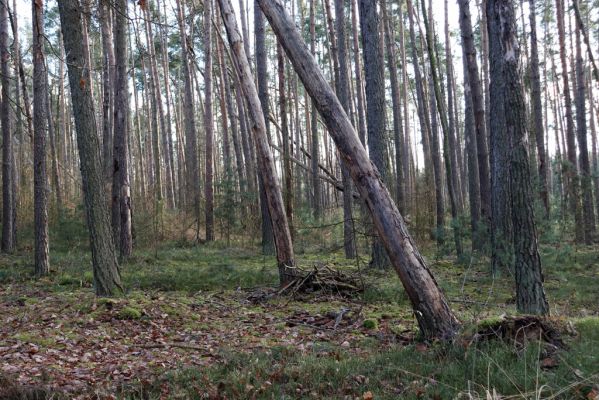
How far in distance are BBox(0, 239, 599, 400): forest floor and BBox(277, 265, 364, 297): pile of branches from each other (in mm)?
163

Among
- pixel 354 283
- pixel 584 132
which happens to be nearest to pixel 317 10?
pixel 584 132

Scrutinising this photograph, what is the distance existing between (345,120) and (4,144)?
1301 cm

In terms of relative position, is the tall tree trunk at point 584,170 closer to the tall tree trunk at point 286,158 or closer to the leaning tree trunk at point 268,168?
the tall tree trunk at point 286,158

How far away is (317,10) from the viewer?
32.1 metres

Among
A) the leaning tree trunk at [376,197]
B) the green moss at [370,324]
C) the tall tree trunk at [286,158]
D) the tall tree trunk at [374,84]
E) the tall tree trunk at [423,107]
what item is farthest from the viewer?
the tall tree trunk at [423,107]

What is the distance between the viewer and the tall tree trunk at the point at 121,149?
12.7 meters

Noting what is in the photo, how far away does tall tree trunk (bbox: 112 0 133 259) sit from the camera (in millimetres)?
12664

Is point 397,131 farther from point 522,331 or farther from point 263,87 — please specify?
point 522,331

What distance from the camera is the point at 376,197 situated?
5.49m

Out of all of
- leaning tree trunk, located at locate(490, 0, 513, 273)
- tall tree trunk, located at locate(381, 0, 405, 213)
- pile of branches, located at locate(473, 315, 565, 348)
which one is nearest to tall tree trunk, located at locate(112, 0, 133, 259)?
tall tree trunk, located at locate(381, 0, 405, 213)

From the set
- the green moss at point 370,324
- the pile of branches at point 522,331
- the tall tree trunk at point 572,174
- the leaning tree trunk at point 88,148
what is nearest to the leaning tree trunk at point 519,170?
the pile of branches at point 522,331

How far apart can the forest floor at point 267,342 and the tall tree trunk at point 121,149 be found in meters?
1.78

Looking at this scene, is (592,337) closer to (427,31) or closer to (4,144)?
(427,31)

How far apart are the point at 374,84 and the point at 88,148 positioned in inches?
230
